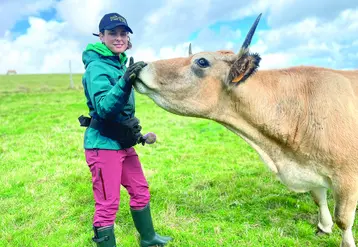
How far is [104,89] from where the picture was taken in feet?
13.0

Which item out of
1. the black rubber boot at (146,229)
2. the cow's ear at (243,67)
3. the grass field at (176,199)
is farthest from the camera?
the grass field at (176,199)

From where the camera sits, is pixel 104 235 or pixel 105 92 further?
pixel 104 235

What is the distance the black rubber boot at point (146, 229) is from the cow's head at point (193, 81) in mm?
1668

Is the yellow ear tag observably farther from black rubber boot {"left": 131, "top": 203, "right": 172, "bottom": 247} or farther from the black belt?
black rubber boot {"left": 131, "top": 203, "right": 172, "bottom": 247}

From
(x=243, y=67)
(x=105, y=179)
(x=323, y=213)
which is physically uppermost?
(x=243, y=67)

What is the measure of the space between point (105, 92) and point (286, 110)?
83.8 inches

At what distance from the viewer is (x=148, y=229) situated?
5023mm

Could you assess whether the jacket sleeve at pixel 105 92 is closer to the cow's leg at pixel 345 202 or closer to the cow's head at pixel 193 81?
the cow's head at pixel 193 81

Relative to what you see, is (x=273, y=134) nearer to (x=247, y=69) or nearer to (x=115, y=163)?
(x=247, y=69)

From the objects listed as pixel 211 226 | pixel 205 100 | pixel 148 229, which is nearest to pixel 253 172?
pixel 211 226

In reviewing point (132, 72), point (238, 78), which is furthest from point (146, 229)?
point (238, 78)

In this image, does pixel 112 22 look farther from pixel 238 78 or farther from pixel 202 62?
pixel 238 78

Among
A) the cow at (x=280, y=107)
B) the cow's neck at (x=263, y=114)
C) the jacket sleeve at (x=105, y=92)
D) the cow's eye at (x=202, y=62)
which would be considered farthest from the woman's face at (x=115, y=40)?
the cow's neck at (x=263, y=114)

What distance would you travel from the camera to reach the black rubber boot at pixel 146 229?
16.3ft
